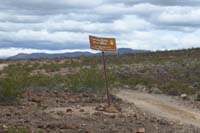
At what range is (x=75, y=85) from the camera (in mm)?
20750

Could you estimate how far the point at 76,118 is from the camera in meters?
14.0

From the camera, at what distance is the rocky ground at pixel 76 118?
1239 centimetres

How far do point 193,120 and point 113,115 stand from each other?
2800 mm

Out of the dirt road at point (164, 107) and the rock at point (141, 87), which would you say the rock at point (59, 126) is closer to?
the dirt road at point (164, 107)

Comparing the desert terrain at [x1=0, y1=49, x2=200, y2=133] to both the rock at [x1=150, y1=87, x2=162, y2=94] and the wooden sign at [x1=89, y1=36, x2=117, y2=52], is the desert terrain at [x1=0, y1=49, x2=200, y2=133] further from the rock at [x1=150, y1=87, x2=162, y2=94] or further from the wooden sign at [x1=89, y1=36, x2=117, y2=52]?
the wooden sign at [x1=89, y1=36, x2=117, y2=52]

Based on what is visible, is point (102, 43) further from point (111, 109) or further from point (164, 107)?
point (164, 107)

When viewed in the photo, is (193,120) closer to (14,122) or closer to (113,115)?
(113,115)

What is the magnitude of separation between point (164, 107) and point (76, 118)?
218 inches

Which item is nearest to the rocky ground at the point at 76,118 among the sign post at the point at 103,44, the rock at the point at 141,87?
the sign post at the point at 103,44

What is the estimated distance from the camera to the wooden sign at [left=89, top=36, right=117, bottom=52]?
618 inches

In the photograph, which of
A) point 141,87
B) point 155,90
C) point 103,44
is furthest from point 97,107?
point 141,87

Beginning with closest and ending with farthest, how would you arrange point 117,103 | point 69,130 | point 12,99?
point 69,130
point 12,99
point 117,103

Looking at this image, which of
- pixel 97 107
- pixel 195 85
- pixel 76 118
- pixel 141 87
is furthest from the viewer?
pixel 195 85

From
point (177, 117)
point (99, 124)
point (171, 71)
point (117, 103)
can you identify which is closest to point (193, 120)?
point (177, 117)
